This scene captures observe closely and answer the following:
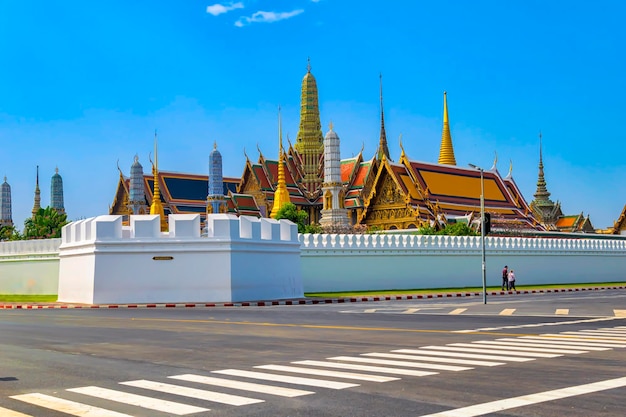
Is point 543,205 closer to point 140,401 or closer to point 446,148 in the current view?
point 446,148

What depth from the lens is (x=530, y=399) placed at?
7.13 meters

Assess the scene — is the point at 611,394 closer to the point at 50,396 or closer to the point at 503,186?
the point at 50,396

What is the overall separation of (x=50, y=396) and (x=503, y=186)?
2630 inches

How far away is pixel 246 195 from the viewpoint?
253ft

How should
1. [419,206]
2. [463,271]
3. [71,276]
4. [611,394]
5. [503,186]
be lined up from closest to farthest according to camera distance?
[611,394] → [71,276] → [463,271] → [419,206] → [503,186]

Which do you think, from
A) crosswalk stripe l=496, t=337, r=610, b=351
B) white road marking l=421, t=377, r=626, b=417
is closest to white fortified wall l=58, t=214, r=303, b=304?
crosswalk stripe l=496, t=337, r=610, b=351

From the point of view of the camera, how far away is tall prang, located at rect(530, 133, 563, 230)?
312ft

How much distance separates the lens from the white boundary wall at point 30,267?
37.2m

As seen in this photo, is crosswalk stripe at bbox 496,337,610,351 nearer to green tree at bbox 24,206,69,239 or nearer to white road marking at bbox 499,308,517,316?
white road marking at bbox 499,308,517,316

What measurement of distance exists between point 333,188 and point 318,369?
59356 millimetres

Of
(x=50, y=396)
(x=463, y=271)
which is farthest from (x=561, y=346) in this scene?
(x=463, y=271)

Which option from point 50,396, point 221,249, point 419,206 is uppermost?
point 419,206

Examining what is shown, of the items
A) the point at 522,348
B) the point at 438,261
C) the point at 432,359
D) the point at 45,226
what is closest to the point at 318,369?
the point at 432,359

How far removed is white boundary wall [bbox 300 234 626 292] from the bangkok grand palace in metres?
13.0
